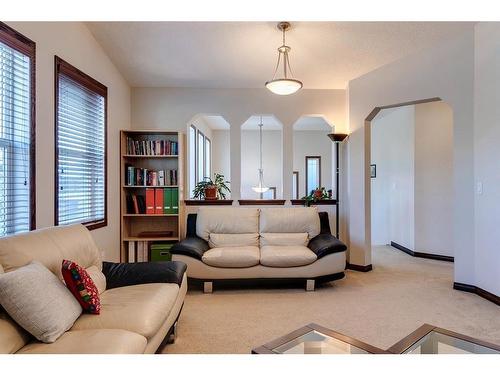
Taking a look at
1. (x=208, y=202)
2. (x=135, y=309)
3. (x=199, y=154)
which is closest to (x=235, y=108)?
(x=208, y=202)

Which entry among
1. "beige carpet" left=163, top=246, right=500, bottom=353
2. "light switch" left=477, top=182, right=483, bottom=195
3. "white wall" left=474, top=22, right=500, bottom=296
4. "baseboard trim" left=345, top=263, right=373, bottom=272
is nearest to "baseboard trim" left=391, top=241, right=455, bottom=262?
"beige carpet" left=163, top=246, right=500, bottom=353

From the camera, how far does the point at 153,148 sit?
4.37m

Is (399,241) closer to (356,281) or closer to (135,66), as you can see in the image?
(356,281)

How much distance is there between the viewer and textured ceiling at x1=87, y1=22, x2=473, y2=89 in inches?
128

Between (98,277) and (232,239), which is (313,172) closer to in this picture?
(232,239)

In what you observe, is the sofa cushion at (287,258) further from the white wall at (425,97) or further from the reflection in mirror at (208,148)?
the reflection in mirror at (208,148)

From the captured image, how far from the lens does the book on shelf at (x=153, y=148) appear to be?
4367 mm

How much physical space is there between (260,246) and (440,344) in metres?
2.44

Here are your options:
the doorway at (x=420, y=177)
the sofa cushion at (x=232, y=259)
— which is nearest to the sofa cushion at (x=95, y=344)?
the sofa cushion at (x=232, y=259)

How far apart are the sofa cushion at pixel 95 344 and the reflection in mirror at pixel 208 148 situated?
4543 millimetres

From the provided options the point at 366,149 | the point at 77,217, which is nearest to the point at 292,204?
the point at 366,149

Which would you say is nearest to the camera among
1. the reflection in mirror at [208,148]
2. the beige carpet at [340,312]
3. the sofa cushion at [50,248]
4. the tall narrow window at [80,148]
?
the sofa cushion at [50,248]

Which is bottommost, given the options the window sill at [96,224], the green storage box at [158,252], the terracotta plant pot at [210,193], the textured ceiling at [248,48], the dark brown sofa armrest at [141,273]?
the green storage box at [158,252]
